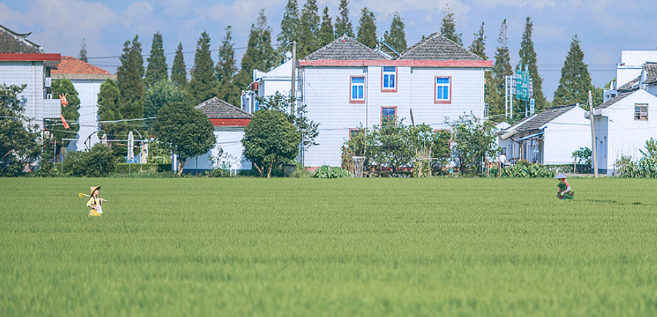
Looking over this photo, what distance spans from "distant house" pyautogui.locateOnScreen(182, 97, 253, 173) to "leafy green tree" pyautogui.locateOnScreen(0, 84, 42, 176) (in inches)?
351

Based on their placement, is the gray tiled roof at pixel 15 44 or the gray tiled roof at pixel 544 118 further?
the gray tiled roof at pixel 544 118

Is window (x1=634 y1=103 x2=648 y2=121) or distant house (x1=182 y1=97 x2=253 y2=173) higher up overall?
window (x1=634 y1=103 x2=648 y2=121)

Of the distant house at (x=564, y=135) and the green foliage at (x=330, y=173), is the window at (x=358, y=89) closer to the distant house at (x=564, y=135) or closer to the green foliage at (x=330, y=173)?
the green foliage at (x=330, y=173)

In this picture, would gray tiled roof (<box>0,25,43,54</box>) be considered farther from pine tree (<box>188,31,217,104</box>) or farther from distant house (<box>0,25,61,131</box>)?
pine tree (<box>188,31,217,104</box>)

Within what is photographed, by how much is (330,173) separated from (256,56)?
3851 centimetres

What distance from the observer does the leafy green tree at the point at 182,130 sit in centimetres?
3603

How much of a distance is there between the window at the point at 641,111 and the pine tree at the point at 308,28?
105 ft

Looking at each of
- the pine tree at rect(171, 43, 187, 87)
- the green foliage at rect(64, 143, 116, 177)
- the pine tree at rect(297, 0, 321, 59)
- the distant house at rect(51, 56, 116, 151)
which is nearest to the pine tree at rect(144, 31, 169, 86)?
the pine tree at rect(171, 43, 187, 87)

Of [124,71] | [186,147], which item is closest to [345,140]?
[186,147]

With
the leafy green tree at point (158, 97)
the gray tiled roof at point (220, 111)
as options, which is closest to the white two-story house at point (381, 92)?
the gray tiled roof at point (220, 111)

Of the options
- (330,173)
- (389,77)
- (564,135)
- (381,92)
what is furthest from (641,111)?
(330,173)

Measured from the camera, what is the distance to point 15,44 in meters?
39.7

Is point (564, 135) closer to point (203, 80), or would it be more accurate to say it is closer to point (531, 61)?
point (531, 61)

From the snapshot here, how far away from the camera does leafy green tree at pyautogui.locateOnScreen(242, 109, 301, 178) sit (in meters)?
35.7
